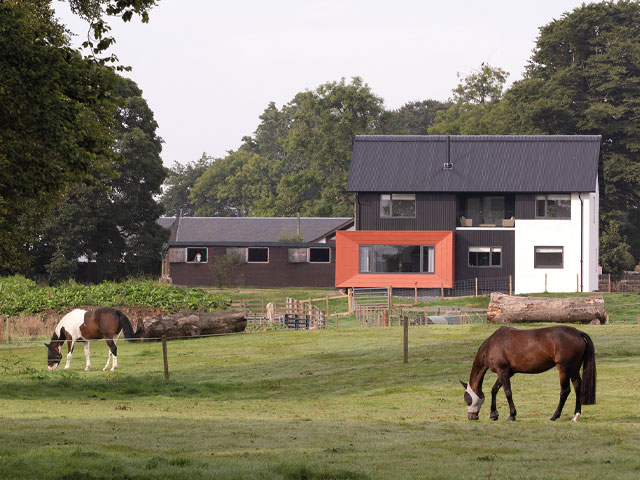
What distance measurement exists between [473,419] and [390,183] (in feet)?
147

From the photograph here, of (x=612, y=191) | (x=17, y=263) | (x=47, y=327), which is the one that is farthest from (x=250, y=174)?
(x=17, y=263)

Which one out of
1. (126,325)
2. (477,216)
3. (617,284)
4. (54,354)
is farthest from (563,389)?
(617,284)

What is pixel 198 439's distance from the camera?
1383cm

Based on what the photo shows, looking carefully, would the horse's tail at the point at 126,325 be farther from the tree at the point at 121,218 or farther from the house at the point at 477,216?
the tree at the point at 121,218

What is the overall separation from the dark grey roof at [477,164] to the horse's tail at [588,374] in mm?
44378

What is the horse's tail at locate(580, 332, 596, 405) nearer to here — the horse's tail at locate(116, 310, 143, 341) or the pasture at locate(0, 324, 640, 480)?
the pasture at locate(0, 324, 640, 480)

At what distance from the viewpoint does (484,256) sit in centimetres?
6059

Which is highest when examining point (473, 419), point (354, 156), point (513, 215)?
point (354, 156)

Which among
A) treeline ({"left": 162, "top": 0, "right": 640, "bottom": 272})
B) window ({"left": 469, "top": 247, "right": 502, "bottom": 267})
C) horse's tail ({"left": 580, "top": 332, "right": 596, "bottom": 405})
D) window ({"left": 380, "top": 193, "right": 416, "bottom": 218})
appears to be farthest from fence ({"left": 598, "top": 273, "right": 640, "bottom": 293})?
horse's tail ({"left": 580, "top": 332, "right": 596, "bottom": 405})

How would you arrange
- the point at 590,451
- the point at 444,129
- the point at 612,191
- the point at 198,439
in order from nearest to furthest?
the point at 590,451
the point at 198,439
the point at 612,191
the point at 444,129

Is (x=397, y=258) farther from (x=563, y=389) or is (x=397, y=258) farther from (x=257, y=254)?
(x=563, y=389)

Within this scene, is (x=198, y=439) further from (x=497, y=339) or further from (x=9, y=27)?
(x=9, y=27)

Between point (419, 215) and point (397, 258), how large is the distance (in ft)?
10.9

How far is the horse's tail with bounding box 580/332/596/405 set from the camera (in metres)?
16.0
